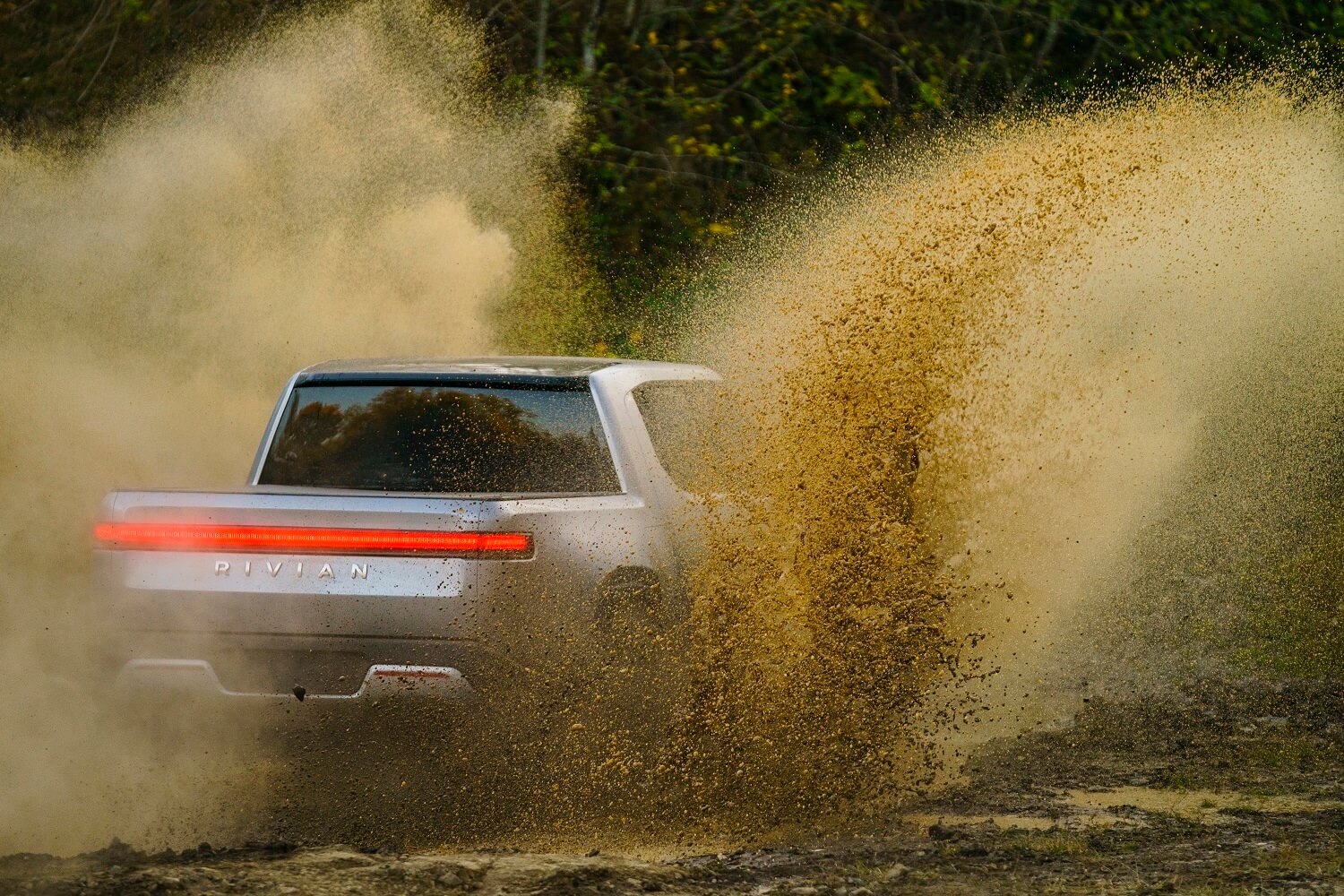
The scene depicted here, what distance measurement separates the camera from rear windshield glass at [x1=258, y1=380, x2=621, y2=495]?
21.2ft

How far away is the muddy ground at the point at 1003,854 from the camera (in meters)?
5.06

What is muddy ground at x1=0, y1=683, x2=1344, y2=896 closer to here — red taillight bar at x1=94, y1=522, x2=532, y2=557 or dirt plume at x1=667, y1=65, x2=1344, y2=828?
dirt plume at x1=667, y1=65, x2=1344, y2=828

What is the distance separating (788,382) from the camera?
786cm

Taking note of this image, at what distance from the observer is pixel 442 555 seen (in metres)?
5.88

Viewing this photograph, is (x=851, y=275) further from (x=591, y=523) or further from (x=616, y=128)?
(x=616, y=128)

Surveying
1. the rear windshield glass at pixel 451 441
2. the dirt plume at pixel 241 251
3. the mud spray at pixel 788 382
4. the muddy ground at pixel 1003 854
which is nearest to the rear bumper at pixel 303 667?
the mud spray at pixel 788 382

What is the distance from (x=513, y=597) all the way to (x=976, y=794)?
208 cm

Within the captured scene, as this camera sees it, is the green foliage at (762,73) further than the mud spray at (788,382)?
Yes

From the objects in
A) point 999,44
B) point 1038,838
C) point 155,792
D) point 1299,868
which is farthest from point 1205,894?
point 999,44

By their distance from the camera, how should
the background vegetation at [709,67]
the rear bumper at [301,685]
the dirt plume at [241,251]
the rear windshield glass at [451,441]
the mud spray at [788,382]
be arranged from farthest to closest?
the background vegetation at [709,67] < the dirt plume at [241,251] < the rear windshield glass at [451,441] < the mud spray at [788,382] < the rear bumper at [301,685]

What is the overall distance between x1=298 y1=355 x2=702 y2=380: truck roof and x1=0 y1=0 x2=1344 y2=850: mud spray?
0.59m

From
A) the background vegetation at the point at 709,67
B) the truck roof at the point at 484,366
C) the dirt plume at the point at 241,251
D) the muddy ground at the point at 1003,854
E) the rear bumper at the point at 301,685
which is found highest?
the background vegetation at the point at 709,67

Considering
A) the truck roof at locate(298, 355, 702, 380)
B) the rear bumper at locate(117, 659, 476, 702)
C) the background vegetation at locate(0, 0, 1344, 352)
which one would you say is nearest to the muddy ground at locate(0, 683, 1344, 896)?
the rear bumper at locate(117, 659, 476, 702)

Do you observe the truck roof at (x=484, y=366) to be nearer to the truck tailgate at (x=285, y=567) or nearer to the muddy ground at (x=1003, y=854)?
the truck tailgate at (x=285, y=567)
